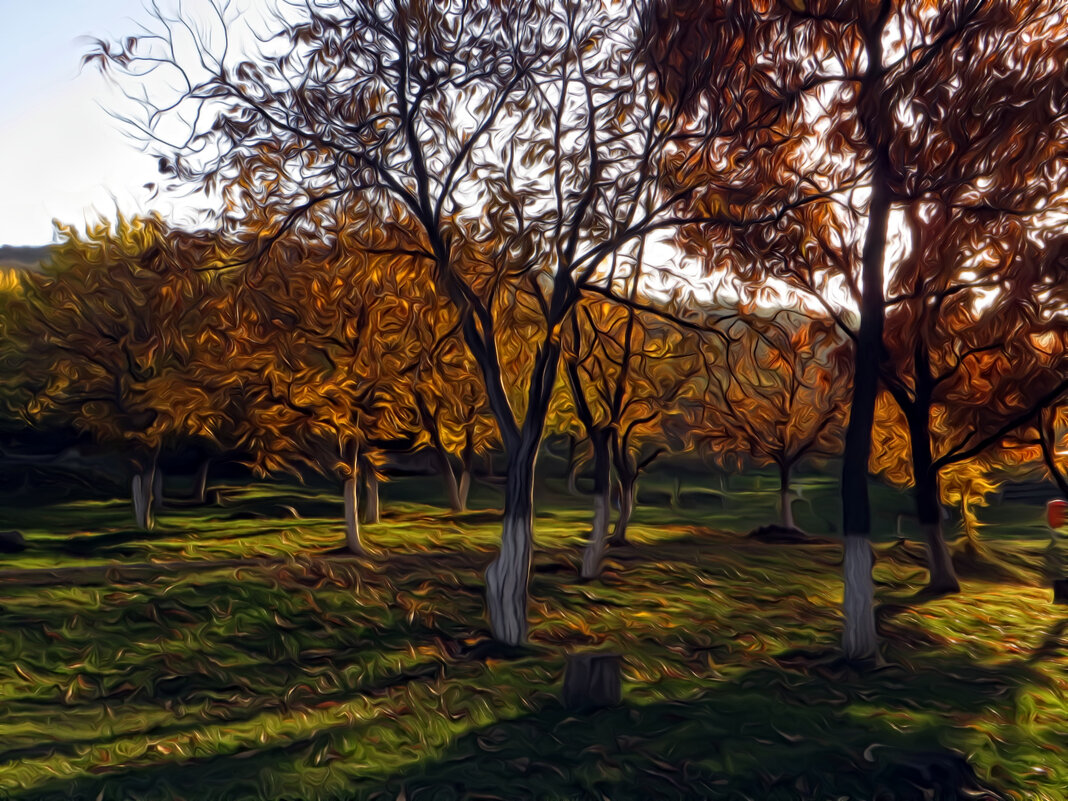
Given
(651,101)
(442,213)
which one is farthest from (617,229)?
(442,213)

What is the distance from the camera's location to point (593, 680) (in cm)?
1191

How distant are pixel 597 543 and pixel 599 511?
848 mm

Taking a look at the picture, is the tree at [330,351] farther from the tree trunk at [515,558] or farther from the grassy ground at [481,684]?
the tree trunk at [515,558]

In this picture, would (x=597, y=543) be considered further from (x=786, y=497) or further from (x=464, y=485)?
(x=464, y=485)

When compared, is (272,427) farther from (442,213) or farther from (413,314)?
(442,213)

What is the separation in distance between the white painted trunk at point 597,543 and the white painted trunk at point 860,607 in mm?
8050

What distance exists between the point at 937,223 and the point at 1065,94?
427cm

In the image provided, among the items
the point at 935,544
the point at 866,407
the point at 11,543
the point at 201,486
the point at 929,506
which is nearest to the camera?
the point at 866,407

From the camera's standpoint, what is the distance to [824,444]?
1428 inches

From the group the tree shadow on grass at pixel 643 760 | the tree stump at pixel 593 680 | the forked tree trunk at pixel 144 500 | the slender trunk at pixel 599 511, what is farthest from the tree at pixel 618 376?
the forked tree trunk at pixel 144 500

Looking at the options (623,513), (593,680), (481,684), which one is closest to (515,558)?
(481,684)

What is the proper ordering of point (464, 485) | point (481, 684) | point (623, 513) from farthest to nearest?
point (464, 485) → point (623, 513) → point (481, 684)

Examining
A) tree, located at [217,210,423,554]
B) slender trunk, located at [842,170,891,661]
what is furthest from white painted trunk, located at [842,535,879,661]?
tree, located at [217,210,423,554]

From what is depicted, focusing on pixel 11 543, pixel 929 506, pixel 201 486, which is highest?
pixel 929 506
